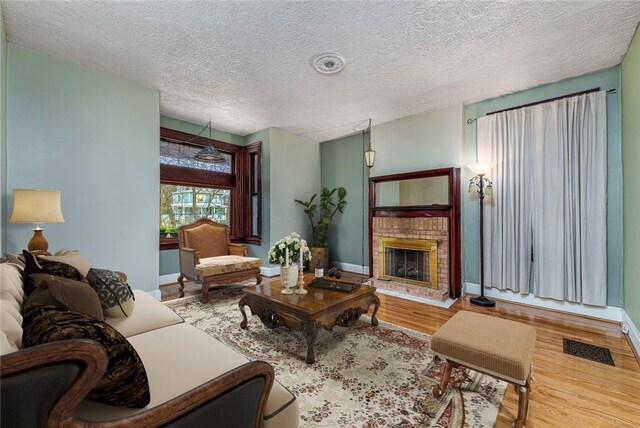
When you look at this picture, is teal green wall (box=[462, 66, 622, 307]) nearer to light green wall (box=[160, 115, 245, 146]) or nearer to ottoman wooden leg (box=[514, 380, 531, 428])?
ottoman wooden leg (box=[514, 380, 531, 428])

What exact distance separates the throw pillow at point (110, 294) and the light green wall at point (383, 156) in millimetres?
3901

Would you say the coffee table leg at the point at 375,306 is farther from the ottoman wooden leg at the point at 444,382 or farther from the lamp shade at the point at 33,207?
the lamp shade at the point at 33,207

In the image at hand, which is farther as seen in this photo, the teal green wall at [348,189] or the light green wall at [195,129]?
the teal green wall at [348,189]

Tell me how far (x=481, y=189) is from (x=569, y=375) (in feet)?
7.27

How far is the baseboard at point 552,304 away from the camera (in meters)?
2.90

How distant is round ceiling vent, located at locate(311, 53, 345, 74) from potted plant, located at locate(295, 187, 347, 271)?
8.96 feet

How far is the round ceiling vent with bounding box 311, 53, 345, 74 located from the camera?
2760 millimetres

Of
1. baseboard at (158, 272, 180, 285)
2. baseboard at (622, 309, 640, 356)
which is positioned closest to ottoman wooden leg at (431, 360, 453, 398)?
baseboard at (622, 309, 640, 356)

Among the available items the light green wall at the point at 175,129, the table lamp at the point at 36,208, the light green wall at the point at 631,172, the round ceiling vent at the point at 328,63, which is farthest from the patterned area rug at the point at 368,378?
the round ceiling vent at the point at 328,63

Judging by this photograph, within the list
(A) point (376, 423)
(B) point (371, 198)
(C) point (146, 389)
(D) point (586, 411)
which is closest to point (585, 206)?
(D) point (586, 411)

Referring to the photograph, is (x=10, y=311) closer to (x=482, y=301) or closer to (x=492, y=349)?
(x=492, y=349)

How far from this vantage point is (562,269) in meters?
3.12

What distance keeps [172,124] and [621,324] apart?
6.53 metres

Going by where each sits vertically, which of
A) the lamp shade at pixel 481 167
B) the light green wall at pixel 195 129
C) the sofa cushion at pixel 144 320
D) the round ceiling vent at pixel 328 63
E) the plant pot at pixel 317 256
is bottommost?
the plant pot at pixel 317 256
